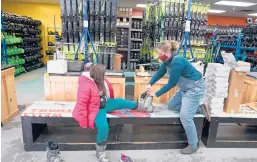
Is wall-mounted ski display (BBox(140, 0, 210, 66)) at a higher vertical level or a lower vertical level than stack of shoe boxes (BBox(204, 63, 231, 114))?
higher

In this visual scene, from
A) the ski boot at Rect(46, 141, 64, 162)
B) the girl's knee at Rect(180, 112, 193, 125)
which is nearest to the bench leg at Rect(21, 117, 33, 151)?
the ski boot at Rect(46, 141, 64, 162)

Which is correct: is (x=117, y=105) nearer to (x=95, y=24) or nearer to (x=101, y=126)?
(x=101, y=126)

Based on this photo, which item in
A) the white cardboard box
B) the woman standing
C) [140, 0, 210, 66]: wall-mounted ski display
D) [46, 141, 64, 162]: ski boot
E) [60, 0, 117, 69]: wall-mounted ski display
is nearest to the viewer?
[46, 141, 64, 162]: ski boot

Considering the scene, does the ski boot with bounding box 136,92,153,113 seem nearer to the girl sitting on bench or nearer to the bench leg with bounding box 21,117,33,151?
the girl sitting on bench

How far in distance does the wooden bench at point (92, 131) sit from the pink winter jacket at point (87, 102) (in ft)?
0.73

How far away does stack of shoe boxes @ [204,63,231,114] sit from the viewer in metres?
2.54

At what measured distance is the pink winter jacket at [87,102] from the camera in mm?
2125

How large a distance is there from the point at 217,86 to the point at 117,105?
1.31m

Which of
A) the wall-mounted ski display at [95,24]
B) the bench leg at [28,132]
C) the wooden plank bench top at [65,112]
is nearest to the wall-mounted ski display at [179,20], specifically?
the wall-mounted ski display at [95,24]

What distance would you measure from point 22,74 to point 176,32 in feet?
18.9

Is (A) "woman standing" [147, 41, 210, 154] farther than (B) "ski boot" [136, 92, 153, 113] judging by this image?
No

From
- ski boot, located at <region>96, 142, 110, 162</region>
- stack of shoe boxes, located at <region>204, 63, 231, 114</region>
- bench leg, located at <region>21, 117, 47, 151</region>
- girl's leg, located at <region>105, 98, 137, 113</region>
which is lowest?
ski boot, located at <region>96, 142, 110, 162</region>

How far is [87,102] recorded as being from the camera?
2145 millimetres

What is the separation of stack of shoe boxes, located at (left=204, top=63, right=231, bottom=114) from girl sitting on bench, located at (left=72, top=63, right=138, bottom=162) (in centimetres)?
142
